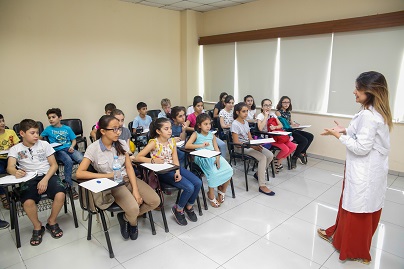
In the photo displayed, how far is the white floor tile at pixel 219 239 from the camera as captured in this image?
8.08 ft

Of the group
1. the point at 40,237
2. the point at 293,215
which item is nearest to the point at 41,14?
the point at 40,237

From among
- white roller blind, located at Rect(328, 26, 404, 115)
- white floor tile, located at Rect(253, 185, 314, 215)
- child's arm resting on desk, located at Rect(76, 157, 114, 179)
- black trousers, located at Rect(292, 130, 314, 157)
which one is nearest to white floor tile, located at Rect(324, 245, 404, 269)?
white floor tile, located at Rect(253, 185, 314, 215)

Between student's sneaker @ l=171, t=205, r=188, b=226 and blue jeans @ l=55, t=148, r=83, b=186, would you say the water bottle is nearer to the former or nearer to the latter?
student's sneaker @ l=171, t=205, r=188, b=226

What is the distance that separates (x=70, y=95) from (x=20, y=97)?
0.80m

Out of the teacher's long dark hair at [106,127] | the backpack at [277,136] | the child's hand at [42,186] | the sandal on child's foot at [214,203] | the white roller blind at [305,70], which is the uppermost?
the white roller blind at [305,70]

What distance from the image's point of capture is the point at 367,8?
14.3 feet

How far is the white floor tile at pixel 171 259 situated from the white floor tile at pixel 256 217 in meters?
0.69

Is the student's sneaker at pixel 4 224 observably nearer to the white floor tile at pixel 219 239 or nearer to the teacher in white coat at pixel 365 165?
the white floor tile at pixel 219 239

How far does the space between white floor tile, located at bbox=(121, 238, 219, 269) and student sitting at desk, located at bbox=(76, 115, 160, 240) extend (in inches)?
12.5

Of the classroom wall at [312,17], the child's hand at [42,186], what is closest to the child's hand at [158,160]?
the child's hand at [42,186]

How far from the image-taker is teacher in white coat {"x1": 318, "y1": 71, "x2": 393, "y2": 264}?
2.06 metres

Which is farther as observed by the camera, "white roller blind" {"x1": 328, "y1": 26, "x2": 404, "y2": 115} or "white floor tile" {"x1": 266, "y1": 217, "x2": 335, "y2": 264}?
"white roller blind" {"x1": 328, "y1": 26, "x2": 404, "y2": 115}

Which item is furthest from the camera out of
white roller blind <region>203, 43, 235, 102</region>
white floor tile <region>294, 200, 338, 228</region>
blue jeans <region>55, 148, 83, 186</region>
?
white roller blind <region>203, 43, 235, 102</region>

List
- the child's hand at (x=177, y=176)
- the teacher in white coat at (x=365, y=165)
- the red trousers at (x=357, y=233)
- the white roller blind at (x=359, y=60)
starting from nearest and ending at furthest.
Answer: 1. the teacher in white coat at (x=365, y=165)
2. the red trousers at (x=357, y=233)
3. the child's hand at (x=177, y=176)
4. the white roller blind at (x=359, y=60)
